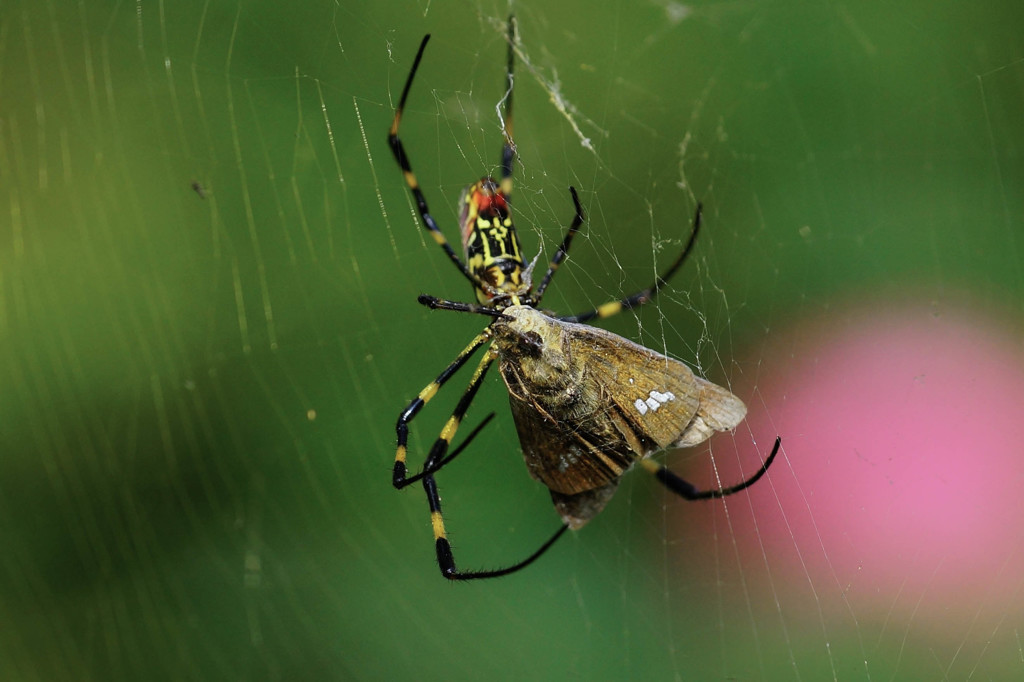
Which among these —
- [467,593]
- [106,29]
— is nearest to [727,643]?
[467,593]

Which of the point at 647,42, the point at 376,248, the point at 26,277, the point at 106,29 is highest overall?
the point at 106,29

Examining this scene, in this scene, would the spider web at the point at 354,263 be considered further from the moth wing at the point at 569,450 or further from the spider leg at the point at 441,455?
the moth wing at the point at 569,450

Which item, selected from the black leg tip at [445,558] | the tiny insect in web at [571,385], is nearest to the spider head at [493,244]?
the tiny insect in web at [571,385]

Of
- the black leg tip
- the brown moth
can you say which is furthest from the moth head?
the black leg tip

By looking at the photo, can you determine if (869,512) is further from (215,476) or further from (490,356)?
(215,476)

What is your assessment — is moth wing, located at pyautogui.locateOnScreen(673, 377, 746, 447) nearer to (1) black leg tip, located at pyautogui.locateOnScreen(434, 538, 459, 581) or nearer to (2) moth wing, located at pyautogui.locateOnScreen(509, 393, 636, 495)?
(2) moth wing, located at pyautogui.locateOnScreen(509, 393, 636, 495)

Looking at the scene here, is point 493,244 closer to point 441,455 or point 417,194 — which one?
point 417,194

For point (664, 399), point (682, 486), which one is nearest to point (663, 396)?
point (664, 399)
